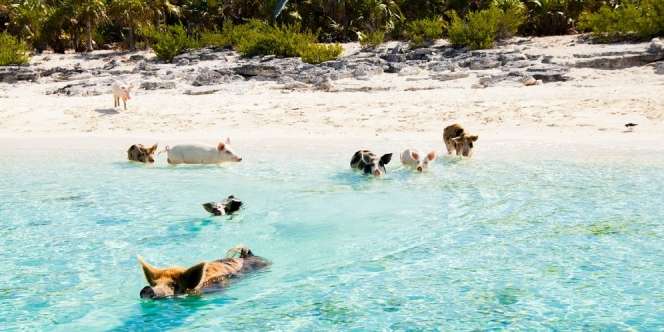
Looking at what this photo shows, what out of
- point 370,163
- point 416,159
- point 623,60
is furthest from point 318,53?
point 370,163

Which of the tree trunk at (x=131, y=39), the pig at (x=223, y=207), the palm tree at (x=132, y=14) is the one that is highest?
the palm tree at (x=132, y=14)

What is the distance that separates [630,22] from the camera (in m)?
21.5

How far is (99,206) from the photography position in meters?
8.15

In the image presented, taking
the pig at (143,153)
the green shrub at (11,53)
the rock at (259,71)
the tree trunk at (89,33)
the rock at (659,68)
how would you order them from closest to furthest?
the pig at (143,153) → the rock at (659,68) → the rock at (259,71) → the green shrub at (11,53) → the tree trunk at (89,33)

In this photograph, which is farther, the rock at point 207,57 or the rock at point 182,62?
the rock at point 207,57

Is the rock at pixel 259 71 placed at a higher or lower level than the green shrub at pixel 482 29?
lower

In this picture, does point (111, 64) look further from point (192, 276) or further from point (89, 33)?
point (192, 276)

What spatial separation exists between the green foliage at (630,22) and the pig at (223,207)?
17068mm

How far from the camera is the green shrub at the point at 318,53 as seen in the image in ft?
75.0

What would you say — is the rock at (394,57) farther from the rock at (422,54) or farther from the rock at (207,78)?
the rock at (207,78)

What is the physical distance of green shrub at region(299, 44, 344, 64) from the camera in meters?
22.9

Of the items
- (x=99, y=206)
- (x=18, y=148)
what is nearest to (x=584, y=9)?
(x=18, y=148)

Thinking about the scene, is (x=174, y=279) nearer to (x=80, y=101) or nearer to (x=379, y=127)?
(x=379, y=127)

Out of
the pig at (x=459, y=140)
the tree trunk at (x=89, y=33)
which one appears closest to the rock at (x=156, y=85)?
the pig at (x=459, y=140)
